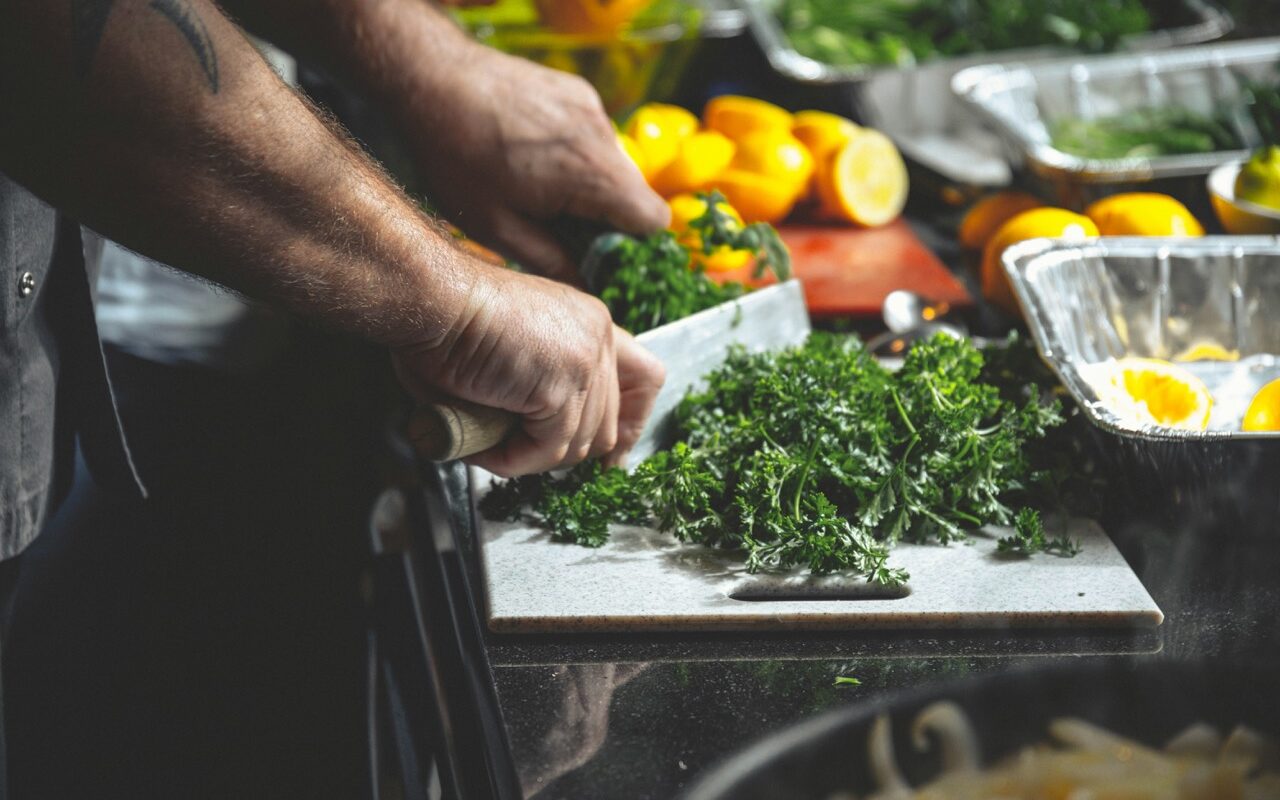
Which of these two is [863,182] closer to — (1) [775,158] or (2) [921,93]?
(1) [775,158]

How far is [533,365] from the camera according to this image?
1.19m

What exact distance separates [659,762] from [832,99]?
1.86 m

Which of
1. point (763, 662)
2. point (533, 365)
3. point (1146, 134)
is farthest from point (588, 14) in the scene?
point (763, 662)

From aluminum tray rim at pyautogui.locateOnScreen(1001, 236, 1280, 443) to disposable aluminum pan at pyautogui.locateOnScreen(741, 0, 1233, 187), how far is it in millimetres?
773

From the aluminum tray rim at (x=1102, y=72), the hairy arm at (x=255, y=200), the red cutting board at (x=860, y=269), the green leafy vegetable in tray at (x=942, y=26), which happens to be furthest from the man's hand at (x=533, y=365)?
the green leafy vegetable in tray at (x=942, y=26)

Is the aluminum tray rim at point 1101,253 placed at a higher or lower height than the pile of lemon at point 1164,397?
higher

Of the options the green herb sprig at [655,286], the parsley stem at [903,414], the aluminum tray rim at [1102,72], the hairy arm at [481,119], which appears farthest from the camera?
the aluminum tray rim at [1102,72]

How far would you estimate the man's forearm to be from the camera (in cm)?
88

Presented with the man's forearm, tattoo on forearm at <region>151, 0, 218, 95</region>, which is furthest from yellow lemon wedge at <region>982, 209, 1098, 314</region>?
tattoo on forearm at <region>151, 0, 218, 95</region>

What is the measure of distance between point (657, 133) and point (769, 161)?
20cm

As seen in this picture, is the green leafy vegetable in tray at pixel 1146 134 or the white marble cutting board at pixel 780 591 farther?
the green leafy vegetable in tray at pixel 1146 134

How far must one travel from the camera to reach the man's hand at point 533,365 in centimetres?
117

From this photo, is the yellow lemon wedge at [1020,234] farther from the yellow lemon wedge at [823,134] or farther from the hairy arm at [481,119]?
the hairy arm at [481,119]

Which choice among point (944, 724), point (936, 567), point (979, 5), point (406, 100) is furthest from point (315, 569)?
point (979, 5)
